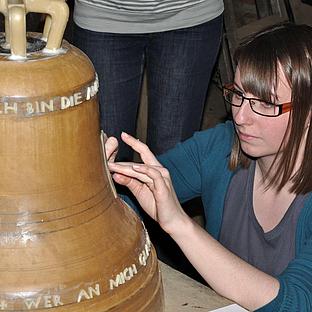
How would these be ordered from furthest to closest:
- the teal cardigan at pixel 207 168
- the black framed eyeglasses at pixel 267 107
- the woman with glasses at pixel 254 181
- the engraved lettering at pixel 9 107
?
1. the teal cardigan at pixel 207 168
2. the black framed eyeglasses at pixel 267 107
3. the woman with glasses at pixel 254 181
4. the engraved lettering at pixel 9 107

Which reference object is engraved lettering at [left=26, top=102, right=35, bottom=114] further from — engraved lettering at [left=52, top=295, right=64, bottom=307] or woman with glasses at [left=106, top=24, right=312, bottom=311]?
woman with glasses at [left=106, top=24, right=312, bottom=311]

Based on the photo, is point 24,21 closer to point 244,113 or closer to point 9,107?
point 9,107

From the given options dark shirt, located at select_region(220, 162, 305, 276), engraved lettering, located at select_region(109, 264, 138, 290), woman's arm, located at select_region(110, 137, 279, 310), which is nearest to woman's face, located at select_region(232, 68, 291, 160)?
dark shirt, located at select_region(220, 162, 305, 276)

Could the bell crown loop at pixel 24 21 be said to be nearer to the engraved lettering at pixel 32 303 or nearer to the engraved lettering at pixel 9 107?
the engraved lettering at pixel 9 107

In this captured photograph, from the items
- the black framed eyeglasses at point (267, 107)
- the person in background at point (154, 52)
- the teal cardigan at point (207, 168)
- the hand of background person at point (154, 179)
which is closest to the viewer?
the hand of background person at point (154, 179)

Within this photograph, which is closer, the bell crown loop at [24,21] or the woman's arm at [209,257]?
the bell crown loop at [24,21]

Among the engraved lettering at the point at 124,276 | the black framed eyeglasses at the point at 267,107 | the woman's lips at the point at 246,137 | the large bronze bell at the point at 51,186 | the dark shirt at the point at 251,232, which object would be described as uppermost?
the large bronze bell at the point at 51,186

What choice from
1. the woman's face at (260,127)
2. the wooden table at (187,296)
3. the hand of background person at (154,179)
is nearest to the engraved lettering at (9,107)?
the hand of background person at (154,179)

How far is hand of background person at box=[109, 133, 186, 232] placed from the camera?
1.18 meters

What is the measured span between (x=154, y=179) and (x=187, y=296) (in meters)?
0.20

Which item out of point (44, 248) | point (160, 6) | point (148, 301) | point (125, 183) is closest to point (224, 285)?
point (125, 183)

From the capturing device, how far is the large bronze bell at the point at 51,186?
826mm

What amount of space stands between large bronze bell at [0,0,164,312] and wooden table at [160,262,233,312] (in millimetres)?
343

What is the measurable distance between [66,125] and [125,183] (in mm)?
468
